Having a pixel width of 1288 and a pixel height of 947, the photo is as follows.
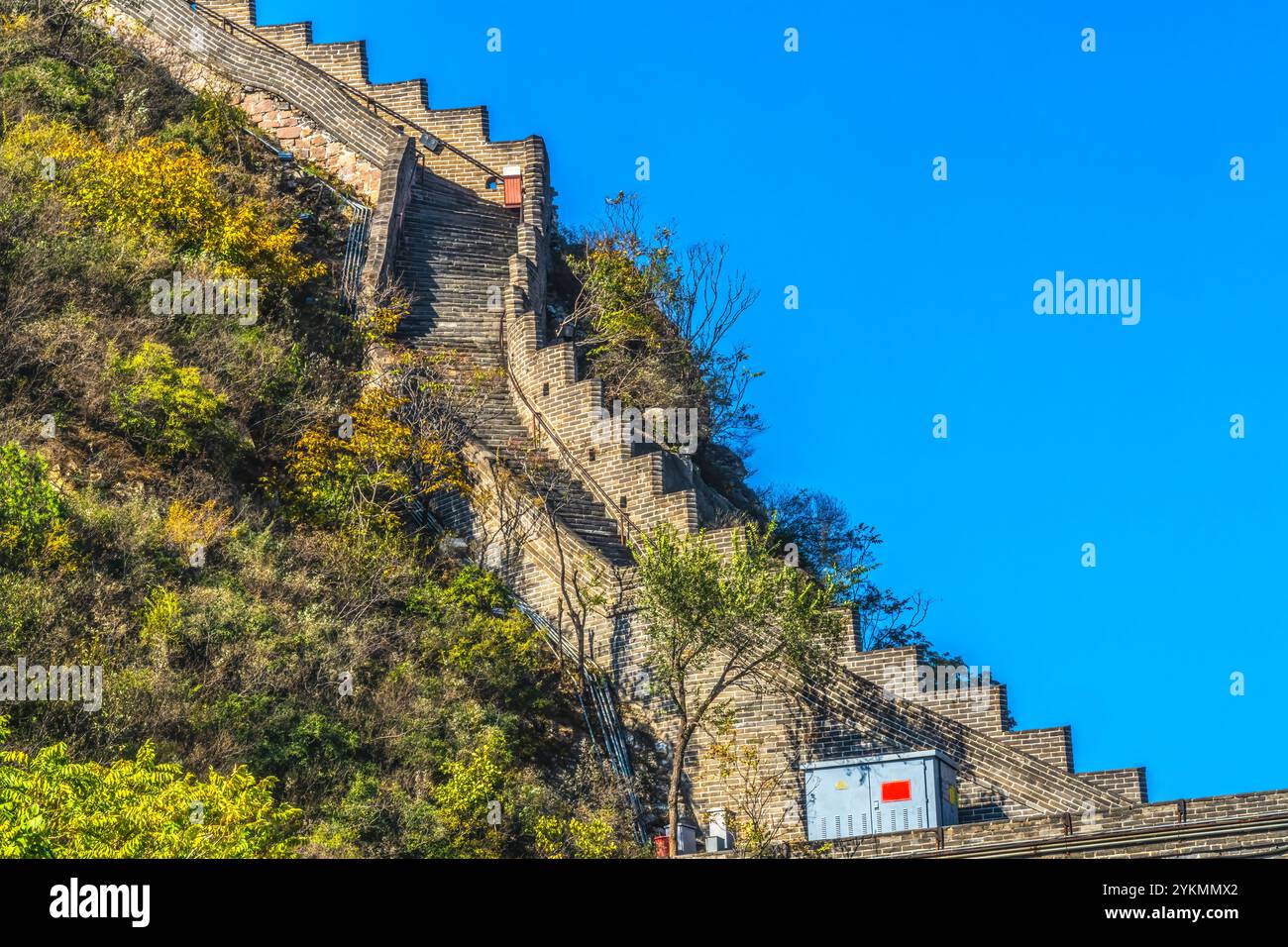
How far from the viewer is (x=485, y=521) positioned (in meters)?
35.7

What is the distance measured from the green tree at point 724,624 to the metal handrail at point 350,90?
14727 mm

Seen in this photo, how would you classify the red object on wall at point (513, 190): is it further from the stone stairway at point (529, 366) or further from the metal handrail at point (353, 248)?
the metal handrail at point (353, 248)

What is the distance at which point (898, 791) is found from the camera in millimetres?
30891

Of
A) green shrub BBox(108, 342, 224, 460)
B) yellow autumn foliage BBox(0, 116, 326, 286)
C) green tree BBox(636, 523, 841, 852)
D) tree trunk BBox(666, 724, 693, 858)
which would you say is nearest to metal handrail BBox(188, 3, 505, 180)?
yellow autumn foliage BBox(0, 116, 326, 286)

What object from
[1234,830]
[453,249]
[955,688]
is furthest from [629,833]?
[453,249]

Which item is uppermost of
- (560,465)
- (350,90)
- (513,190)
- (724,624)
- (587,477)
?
(350,90)

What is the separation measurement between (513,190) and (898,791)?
721 inches

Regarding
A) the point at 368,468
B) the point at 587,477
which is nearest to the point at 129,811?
the point at 368,468

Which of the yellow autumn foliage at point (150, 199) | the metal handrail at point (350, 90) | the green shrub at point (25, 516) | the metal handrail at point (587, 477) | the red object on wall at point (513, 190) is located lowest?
the green shrub at point (25, 516)

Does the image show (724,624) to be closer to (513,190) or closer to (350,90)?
(513,190)

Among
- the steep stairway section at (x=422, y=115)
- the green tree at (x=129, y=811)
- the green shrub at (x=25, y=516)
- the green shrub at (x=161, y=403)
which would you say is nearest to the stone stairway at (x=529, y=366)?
A: the steep stairway section at (x=422, y=115)

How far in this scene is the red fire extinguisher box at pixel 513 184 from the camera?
44000 mm

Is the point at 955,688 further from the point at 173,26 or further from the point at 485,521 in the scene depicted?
the point at 173,26
